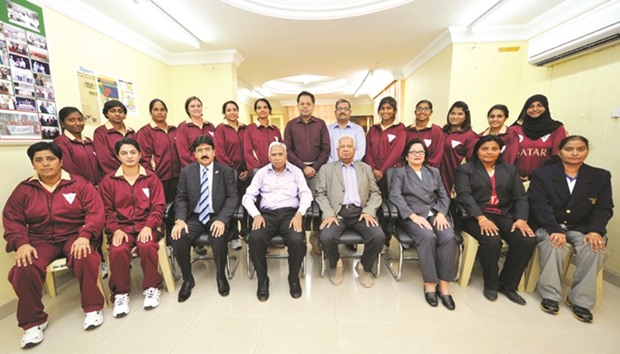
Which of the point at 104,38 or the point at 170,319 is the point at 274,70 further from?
the point at 170,319

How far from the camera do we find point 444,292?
2055 millimetres

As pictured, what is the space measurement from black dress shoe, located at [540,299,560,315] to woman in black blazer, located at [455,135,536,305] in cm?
13

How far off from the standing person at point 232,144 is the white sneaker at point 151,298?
3.26 feet

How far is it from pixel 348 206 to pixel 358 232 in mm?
279

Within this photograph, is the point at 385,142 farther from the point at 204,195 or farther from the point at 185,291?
Result: the point at 185,291

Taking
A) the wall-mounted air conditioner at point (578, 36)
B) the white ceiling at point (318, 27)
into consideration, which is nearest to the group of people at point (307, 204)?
the wall-mounted air conditioner at point (578, 36)

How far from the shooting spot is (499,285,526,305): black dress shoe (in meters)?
2.02

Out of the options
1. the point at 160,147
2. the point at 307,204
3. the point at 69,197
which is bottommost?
the point at 307,204

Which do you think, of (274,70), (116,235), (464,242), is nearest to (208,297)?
(116,235)

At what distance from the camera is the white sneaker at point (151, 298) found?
78.4 inches

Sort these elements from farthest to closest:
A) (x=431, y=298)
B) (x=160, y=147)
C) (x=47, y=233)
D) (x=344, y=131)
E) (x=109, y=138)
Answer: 1. (x=344, y=131)
2. (x=160, y=147)
3. (x=109, y=138)
4. (x=431, y=298)
5. (x=47, y=233)

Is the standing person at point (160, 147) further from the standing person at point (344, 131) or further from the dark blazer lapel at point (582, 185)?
the dark blazer lapel at point (582, 185)

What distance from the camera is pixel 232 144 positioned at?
10.00 feet

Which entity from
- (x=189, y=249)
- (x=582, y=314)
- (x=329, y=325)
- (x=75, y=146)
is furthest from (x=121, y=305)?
(x=582, y=314)
